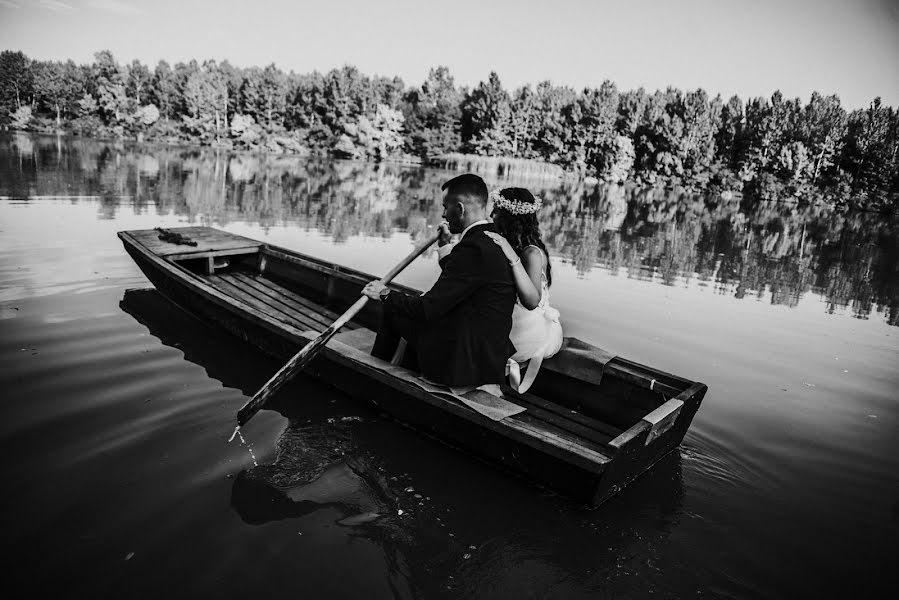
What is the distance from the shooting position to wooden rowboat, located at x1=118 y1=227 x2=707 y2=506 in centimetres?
354

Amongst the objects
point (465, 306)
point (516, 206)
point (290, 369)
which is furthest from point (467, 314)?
point (290, 369)

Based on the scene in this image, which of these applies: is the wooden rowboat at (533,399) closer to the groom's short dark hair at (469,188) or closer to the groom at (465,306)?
the groom at (465,306)

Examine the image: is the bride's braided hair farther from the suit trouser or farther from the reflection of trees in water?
the reflection of trees in water

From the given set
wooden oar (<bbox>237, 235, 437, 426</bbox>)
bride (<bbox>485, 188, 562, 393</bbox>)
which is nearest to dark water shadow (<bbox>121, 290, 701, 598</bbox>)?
wooden oar (<bbox>237, 235, 437, 426</bbox>)

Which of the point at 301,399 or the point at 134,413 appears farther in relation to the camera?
the point at 301,399

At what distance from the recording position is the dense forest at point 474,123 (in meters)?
55.2

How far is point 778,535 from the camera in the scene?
3.71 meters

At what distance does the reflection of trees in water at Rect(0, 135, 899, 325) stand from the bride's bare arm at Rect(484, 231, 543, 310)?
304 inches

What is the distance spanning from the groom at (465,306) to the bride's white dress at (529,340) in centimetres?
16

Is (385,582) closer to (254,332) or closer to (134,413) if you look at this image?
(134,413)

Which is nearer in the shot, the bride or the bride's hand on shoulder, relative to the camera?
the bride's hand on shoulder

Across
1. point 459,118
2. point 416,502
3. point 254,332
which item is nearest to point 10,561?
point 416,502

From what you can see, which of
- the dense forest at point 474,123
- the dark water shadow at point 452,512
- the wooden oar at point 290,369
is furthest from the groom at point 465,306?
the dense forest at point 474,123

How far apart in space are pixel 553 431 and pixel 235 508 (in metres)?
2.29
